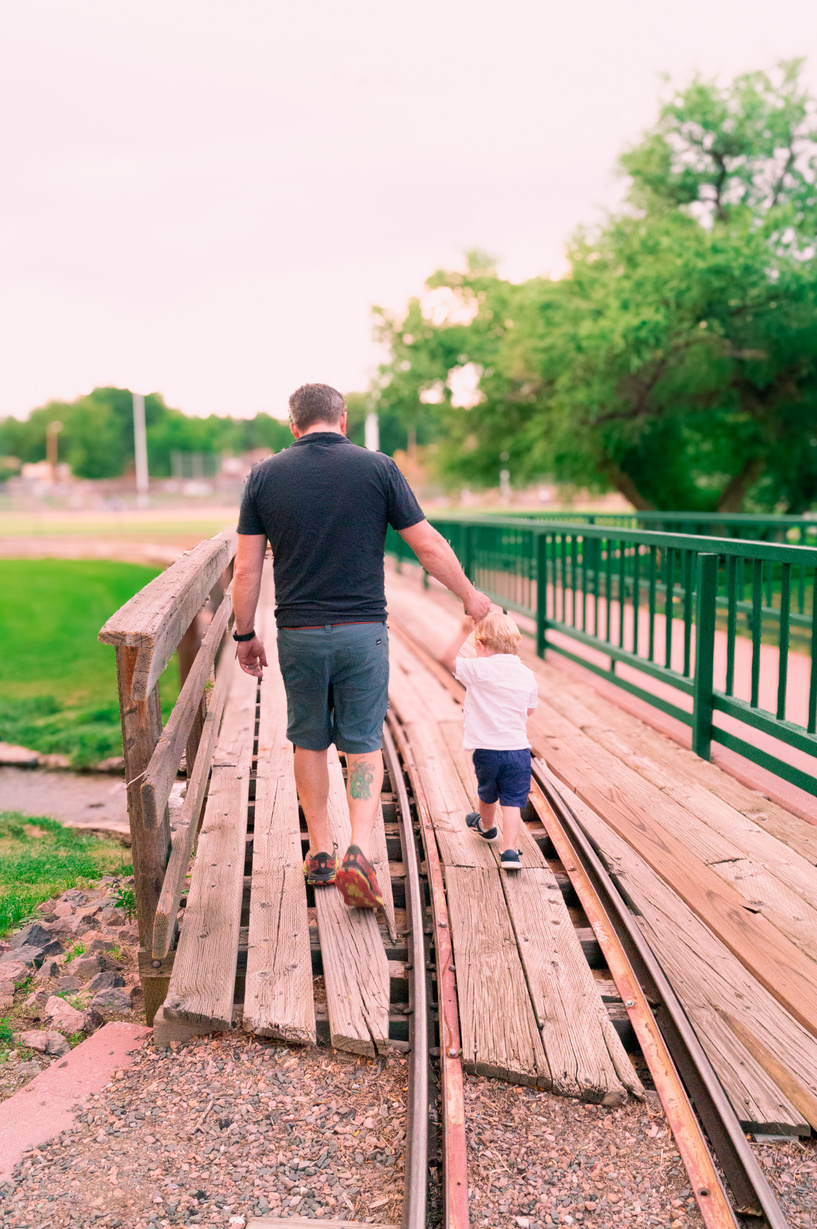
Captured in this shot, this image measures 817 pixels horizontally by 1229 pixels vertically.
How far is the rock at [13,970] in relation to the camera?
355 cm

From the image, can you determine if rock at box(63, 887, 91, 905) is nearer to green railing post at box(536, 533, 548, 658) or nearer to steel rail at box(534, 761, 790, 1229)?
steel rail at box(534, 761, 790, 1229)

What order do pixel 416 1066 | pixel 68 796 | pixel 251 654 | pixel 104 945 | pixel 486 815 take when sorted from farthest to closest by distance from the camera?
pixel 68 796, pixel 486 815, pixel 104 945, pixel 251 654, pixel 416 1066

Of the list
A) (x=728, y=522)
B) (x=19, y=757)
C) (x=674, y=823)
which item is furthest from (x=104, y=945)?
(x=728, y=522)

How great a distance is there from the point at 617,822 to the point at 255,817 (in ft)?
5.64

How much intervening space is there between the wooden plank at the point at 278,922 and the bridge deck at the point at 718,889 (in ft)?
4.01

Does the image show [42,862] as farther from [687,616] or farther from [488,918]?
[687,616]

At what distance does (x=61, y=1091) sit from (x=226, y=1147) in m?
0.61

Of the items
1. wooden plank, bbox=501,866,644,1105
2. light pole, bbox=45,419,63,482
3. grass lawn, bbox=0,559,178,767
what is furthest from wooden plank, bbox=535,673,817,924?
light pole, bbox=45,419,63,482

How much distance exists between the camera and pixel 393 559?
19328 millimetres

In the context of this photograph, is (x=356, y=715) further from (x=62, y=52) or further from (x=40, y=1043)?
(x=62, y=52)

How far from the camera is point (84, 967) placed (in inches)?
144

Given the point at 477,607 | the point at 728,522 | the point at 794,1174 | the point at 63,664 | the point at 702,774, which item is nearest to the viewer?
the point at 794,1174

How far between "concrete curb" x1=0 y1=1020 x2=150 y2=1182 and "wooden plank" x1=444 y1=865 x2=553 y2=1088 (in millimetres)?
1055

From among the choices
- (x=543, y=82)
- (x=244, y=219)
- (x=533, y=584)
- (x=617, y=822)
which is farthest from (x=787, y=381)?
(x=244, y=219)
